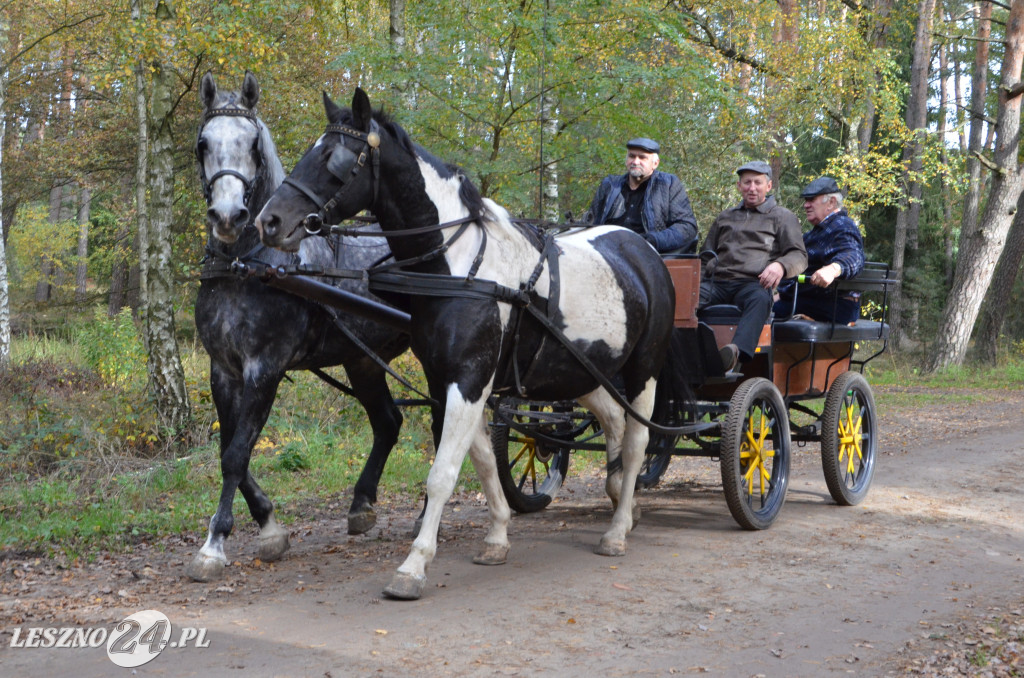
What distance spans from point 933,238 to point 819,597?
68.3ft

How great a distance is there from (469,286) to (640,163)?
254 cm

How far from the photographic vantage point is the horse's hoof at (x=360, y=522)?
21.1 feet

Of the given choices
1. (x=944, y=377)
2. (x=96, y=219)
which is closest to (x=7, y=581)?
(x=944, y=377)

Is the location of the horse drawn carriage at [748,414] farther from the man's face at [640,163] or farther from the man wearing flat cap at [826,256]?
the man's face at [640,163]

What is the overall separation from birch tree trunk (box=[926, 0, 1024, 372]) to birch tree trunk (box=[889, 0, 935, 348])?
277cm

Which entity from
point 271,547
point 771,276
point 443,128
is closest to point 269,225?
point 271,547

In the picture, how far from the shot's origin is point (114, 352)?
11.7 meters

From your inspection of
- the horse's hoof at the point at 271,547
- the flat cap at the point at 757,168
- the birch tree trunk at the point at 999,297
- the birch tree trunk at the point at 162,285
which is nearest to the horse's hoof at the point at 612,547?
the horse's hoof at the point at 271,547

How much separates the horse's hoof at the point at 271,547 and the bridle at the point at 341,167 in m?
1.97

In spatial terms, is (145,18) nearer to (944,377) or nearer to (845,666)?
(845,666)

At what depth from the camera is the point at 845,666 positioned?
3965mm

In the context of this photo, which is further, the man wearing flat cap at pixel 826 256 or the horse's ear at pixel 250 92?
the man wearing flat cap at pixel 826 256

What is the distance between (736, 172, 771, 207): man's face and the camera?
7.05 m

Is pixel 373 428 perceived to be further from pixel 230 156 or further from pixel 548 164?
pixel 548 164
